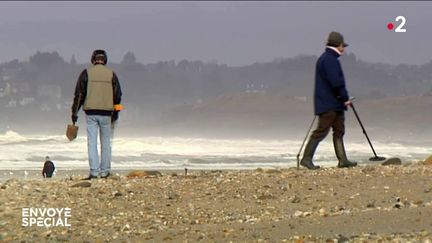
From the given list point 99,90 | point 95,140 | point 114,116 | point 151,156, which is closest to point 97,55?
point 99,90

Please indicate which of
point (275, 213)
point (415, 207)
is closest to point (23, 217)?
point (275, 213)

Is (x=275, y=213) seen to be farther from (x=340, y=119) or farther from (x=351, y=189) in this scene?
(x=340, y=119)

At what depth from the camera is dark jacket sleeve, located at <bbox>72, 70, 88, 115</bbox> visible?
11938mm

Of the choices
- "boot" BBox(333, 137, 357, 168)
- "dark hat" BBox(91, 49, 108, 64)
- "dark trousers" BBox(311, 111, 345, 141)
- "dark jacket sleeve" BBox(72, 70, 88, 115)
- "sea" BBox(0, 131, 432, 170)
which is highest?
"dark hat" BBox(91, 49, 108, 64)

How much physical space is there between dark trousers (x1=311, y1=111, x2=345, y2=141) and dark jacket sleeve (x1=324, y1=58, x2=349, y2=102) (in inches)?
12.4

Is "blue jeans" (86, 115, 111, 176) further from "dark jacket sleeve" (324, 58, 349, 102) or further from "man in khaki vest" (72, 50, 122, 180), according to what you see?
"dark jacket sleeve" (324, 58, 349, 102)

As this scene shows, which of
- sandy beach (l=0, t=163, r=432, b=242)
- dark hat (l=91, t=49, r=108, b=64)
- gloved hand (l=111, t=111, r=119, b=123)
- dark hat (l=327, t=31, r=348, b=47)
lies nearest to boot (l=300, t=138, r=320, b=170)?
sandy beach (l=0, t=163, r=432, b=242)

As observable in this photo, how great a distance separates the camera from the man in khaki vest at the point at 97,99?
12.0 meters

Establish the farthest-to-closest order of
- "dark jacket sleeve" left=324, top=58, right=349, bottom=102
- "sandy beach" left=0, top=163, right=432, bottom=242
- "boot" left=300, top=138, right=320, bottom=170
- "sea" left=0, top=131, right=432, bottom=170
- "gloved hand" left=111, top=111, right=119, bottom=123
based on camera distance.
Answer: "sea" left=0, top=131, right=432, bottom=170 → "gloved hand" left=111, top=111, right=119, bottom=123 → "boot" left=300, top=138, right=320, bottom=170 → "dark jacket sleeve" left=324, top=58, right=349, bottom=102 → "sandy beach" left=0, top=163, right=432, bottom=242

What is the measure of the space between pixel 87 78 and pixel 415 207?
215 inches

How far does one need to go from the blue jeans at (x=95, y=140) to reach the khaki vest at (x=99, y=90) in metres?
0.22

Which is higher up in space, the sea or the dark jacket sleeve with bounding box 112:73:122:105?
the dark jacket sleeve with bounding box 112:73:122:105

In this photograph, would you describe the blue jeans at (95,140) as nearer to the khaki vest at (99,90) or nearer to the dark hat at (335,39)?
the khaki vest at (99,90)

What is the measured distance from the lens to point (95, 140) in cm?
1225
